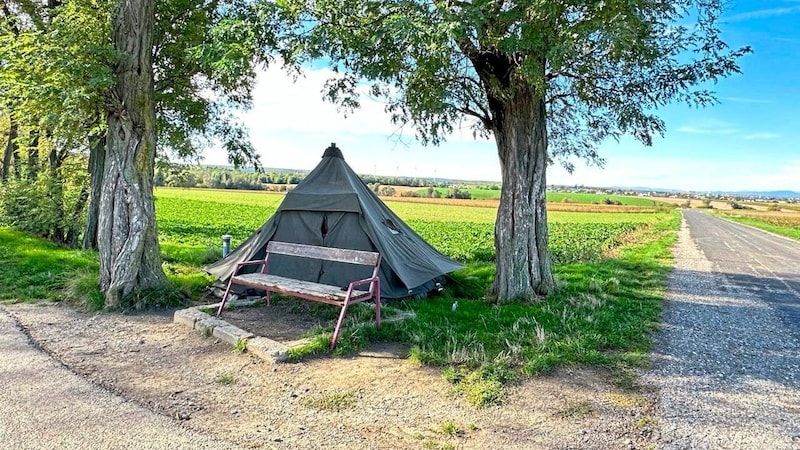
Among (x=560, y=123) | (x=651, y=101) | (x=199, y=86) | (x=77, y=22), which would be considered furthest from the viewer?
(x=199, y=86)

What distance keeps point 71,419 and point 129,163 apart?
4.63 metres

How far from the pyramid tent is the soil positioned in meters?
2.48

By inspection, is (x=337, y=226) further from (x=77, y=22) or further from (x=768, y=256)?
(x=768, y=256)

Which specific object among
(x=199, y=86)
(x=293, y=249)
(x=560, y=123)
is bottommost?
(x=293, y=249)

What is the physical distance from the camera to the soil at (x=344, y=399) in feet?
11.4

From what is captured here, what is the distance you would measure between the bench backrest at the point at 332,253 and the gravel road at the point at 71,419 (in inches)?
121

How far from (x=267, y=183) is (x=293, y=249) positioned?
6073 cm

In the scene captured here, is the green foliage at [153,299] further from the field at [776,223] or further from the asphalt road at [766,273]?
the field at [776,223]

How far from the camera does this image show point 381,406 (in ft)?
13.0

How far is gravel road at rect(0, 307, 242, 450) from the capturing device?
3.23 meters

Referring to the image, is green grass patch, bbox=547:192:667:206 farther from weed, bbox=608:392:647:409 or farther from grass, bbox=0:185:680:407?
weed, bbox=608:392:647:409

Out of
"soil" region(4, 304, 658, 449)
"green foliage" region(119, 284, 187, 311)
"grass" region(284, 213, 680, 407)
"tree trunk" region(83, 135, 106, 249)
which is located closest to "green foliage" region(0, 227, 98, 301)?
"tree trunk" region(83, 135, 106, 249)

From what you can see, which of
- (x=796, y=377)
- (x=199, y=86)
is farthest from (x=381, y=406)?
(x=199, y=86)

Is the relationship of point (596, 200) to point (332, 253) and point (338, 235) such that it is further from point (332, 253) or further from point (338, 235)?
point (332, 253)
